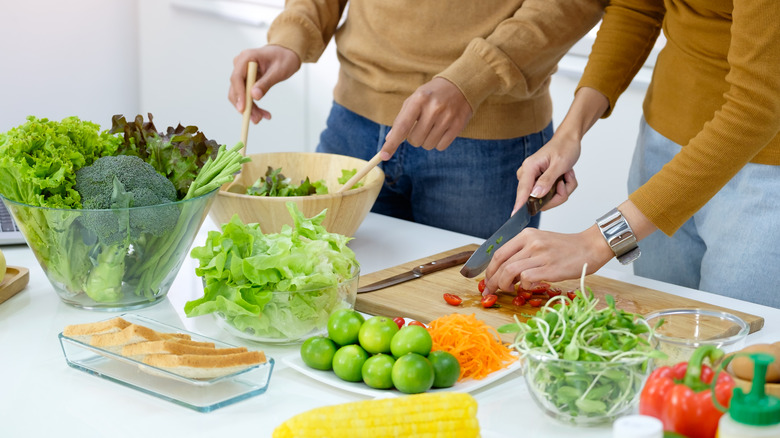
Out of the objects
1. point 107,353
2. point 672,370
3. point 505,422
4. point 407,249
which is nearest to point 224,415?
point 107,353

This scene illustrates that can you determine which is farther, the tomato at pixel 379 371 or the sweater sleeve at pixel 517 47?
the sweater sleeve at pixel 517 47

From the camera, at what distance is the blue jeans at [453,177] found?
1968 millimetres

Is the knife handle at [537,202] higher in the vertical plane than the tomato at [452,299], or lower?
higher

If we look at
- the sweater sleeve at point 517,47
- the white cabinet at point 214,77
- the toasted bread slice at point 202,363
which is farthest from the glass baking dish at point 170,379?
the white cabinet at point 214,77

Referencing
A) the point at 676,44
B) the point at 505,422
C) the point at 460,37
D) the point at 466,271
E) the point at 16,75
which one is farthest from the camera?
the point at 16,75

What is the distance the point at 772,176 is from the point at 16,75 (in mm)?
3907

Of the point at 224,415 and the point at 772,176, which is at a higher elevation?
the point at 772,176

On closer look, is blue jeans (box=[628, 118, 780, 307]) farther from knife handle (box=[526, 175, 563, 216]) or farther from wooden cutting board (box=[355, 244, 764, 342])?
knife handle (box=[526, 175, 563, 216])

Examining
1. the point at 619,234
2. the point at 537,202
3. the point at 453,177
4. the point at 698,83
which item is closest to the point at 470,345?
the point at 619,234

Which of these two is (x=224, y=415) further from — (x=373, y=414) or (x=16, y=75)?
(x=16, y=75)

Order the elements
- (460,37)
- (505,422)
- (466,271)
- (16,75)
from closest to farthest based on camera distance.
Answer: (505,422) → (466,271) → (460,37) → (16,75)

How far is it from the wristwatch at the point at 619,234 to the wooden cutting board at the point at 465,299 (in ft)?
0.28

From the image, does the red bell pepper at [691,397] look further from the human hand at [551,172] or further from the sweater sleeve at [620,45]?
the sweater sleeve at [620,45]

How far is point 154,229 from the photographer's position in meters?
1.31
